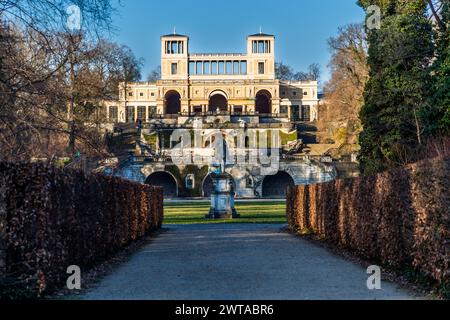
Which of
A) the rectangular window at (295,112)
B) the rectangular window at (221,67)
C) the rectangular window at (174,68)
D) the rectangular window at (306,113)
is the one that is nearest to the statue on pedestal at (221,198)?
the rectangular window at (295,112)

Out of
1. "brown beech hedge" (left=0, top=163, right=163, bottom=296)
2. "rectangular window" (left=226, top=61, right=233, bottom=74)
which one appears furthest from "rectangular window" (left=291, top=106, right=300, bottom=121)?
"brown beech hedge" (left=0, top=163, right=163, bottom=296)

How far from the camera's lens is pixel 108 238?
12.0m

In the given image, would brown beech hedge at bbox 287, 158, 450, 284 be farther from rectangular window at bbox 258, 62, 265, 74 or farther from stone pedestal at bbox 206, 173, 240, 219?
rectangular window at bbox 258, 62, 265, 74

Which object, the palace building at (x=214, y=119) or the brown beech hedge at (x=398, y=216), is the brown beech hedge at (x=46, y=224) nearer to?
the brown beech hedge at (x=398, y=216)

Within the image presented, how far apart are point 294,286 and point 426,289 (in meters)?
1.74

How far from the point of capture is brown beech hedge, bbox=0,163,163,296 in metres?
7.31

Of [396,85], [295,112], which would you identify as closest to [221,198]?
[396,85]

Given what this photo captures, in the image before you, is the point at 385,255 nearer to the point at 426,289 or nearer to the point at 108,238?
the point at 426,289

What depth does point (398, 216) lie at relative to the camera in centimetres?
958

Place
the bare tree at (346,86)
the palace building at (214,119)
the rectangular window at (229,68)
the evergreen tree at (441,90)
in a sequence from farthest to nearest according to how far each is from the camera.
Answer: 1. the rectangular window at (229,68)
2. the palace building at (214,119)
3. the bare tree at (346,86)
4. the evergreen tree at (441,90)

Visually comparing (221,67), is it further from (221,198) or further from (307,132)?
(221,198)

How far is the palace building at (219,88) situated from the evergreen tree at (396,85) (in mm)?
57855

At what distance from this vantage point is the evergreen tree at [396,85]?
19.1 metres

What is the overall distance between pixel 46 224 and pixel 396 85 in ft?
50.8
